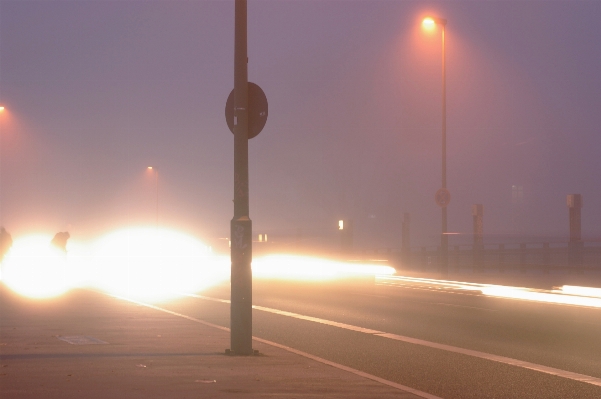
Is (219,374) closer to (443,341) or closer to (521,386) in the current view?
(521,386)

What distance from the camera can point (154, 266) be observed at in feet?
163

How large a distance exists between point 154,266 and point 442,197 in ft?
64.1

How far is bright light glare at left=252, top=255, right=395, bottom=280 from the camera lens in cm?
3625

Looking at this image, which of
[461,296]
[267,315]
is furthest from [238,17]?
[461,296]

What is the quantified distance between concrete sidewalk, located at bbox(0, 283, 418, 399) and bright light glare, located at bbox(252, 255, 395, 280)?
778 inches

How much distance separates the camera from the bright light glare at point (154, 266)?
2973 centimetres

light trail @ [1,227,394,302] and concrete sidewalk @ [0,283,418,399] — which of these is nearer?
concrete sidewalk @ [0,283,418,399]

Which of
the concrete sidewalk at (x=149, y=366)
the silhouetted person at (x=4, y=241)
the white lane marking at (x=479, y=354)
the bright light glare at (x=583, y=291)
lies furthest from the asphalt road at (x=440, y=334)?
the silhouetted person at (x=4, y=241)

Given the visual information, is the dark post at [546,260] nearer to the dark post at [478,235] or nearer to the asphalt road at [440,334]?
the dark post at [478,235]

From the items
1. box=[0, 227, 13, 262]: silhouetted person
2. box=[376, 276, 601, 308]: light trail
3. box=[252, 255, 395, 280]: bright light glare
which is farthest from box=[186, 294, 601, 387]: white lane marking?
box=[0, 227, 13, 262]: silhouetted person

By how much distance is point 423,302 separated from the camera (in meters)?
23.7

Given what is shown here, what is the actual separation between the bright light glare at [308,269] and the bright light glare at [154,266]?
2132 millimetres

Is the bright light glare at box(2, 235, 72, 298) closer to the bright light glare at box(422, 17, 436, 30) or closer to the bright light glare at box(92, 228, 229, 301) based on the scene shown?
the bright light glare at box(92, 228, 229, 301)

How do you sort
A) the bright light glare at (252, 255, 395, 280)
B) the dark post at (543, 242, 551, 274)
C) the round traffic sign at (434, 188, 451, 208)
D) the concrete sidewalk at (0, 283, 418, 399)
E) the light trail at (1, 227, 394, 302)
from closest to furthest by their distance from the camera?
the concrete sidewalk at (0, 283, 418, 399)
the light trail at (1, 227, 394, 302)
the dark post at (543, 242, 551, 274)
the round traffic sign at (434, 188, 451, 208)
the bright light glare at (252, 255, 395, 280)
